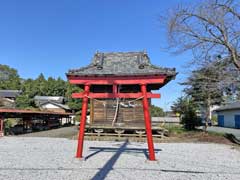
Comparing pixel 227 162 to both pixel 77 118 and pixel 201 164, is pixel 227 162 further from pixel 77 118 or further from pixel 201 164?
pixel 77 118

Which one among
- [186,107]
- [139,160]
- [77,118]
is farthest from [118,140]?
[77,118]

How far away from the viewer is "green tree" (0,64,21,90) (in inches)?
2003

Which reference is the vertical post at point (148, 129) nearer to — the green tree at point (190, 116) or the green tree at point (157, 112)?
the green tree at point (190, 116)

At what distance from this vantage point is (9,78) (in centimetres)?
6069

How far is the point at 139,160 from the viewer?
6906 millimetres

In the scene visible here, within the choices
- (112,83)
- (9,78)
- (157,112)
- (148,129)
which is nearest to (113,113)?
(112,83)

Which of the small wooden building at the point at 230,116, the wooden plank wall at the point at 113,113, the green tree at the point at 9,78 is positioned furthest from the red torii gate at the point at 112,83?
the green tree at the point at 9,78

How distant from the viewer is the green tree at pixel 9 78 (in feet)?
167

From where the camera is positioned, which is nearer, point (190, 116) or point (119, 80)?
point (119, 80)

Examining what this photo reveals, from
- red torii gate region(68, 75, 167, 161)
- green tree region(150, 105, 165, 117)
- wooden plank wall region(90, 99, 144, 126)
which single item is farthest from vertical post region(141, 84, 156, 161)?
green tree region(150, 105, 165, 117)

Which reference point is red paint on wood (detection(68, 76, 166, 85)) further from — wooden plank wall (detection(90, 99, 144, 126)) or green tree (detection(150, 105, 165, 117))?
green tree (detection(150, 105, 165, 117))

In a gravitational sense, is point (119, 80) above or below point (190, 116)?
above

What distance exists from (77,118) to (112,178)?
28.3 metres

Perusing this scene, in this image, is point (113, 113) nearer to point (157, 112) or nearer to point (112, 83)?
point (112, 83)
